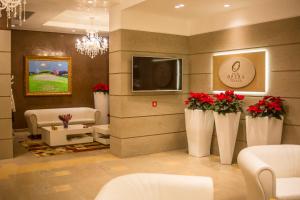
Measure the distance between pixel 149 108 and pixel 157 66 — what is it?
91 cm

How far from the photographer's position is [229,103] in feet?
19.1

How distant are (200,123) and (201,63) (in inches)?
57.6

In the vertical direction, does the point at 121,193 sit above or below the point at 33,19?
below

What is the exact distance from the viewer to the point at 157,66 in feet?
22.2

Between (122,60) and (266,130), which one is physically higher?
(122,60)

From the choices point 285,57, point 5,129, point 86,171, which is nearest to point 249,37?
point 285,57

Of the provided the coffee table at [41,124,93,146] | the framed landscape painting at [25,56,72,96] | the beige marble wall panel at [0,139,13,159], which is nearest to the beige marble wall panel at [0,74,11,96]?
the beige marble wall panel at [0,139,13,159]

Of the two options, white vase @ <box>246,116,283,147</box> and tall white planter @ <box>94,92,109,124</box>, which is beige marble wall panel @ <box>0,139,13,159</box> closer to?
tall white planter @ <box>94,92,109,124</box>

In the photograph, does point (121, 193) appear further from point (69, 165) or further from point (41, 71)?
point (41, 71)

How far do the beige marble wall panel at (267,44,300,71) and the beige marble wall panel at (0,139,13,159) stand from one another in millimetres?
5287

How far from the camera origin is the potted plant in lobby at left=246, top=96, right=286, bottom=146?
5.23 metres

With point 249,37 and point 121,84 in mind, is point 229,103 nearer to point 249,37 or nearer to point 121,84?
point 249,37

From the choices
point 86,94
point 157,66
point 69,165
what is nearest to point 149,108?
point 157,66

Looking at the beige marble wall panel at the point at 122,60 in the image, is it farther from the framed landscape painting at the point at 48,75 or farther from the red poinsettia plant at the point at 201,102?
the framed landscape painting at the point at 48,75
